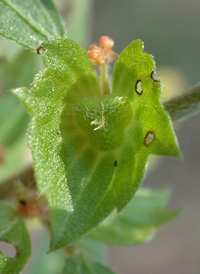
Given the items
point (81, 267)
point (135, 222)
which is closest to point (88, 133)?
point (81, 267)

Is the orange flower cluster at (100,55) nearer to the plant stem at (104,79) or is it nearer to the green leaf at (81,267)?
the plant stem at (104,79)

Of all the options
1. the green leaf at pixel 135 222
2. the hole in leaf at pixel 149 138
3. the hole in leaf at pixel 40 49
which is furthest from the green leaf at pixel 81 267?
the hole in leaf at pixel 40 49

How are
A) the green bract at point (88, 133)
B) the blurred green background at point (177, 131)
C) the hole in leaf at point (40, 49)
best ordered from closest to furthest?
the green bract at point (88, 133) < the hole in leaf at point (40, 49) < the blurred green background at point (177, 131)

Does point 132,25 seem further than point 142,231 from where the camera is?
Yes

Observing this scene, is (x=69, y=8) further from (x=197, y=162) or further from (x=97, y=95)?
(x=197, y=162)

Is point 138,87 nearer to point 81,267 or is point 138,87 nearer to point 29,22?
point 29,22

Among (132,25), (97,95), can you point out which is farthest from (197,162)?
(97,95)

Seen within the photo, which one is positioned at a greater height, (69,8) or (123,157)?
(69,8)
